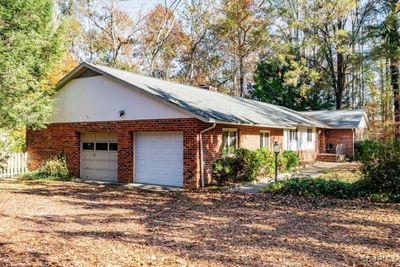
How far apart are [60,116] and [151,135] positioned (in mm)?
5046

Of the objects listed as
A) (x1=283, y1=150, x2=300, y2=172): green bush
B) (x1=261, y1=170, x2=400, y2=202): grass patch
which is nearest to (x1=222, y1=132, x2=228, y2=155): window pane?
(x1=261, y1=170, x2=400, y2=202): grass patch

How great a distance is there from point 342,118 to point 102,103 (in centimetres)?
1988

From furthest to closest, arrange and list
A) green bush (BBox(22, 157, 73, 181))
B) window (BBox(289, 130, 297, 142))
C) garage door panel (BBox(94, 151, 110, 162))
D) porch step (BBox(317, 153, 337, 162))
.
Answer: porch step (BBox(317, 153, 337, 162)) → window (BBox(289, 130, 297, 142)) → green bush (BBox(22, 157, 73, 181)) → garage door panel (BBox(94, 151, 110, 162))

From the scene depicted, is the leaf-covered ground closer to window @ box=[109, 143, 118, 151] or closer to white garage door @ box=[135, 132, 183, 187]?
white garage door @ box=[135, 132, 183, 187]

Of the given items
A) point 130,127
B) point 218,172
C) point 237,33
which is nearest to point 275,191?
point 218,172

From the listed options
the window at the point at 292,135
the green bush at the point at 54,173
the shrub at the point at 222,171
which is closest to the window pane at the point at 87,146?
the green bush at the point at 54,173

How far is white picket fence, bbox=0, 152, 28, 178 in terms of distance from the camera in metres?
16.8

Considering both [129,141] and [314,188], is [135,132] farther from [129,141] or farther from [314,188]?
[314,188]

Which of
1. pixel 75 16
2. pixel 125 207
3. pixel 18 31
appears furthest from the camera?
pixel 75 16

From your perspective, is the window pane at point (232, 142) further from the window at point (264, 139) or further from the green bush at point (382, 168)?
the green bush at point (382, 168)

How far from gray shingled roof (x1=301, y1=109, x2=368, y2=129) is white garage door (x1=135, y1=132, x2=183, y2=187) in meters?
16.9

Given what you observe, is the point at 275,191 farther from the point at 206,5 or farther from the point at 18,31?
the point at 206,5

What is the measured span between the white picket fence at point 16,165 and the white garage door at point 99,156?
11.1 ft

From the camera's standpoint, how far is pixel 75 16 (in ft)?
93.7
